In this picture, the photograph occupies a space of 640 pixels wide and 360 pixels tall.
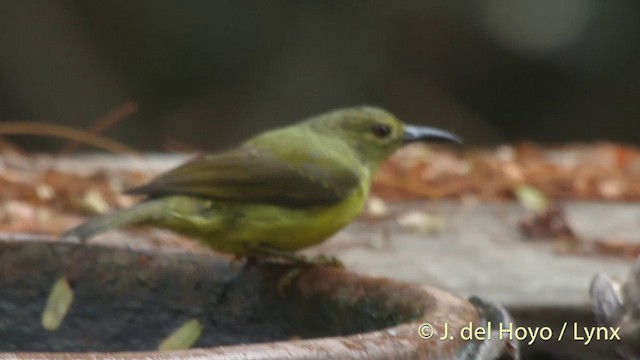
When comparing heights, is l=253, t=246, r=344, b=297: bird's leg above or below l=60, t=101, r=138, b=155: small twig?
below

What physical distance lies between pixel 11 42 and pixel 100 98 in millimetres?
785

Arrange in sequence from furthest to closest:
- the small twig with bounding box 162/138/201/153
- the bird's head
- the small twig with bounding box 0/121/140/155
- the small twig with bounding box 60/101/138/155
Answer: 1. the small twig with bounding box 162/138/201/153
2. the small twig with bounding box 0/121/140/155
3. the small twig with bounding box 60/101/138/155
4. the bird's head

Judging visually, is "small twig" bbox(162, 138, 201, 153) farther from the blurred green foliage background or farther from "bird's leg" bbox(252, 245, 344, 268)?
"bird's leg" bbox(252, 245, 344, 268)

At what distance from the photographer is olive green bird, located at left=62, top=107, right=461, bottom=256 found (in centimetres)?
363

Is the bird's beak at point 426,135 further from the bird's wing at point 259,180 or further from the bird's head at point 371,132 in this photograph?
the bird's wing at point 259,180

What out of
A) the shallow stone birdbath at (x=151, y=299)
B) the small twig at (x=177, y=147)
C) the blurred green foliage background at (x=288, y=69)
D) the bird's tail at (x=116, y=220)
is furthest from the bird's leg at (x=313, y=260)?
the blurred green foliage background at (x=288, y=69)

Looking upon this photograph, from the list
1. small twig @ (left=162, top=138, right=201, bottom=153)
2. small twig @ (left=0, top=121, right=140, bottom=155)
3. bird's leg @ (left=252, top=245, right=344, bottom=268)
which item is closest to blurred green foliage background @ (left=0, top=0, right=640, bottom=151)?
small twig @ (left=162, top=138, right=201, bottom=153)

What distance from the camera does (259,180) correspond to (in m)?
3.78

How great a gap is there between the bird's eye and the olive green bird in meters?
0.32

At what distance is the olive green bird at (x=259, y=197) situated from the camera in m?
3.63

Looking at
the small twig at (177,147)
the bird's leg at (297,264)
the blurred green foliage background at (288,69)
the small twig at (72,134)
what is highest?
the blurred green foliage background at (288,69)

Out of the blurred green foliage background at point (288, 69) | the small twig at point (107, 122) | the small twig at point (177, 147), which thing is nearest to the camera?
the small twig at point (107, 122)

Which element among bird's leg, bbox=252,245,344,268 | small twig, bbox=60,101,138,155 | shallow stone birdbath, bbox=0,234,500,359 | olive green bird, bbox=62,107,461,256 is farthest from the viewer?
small twig, bbox=60,101,138,155

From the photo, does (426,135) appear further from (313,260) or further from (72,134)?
(72,134)
